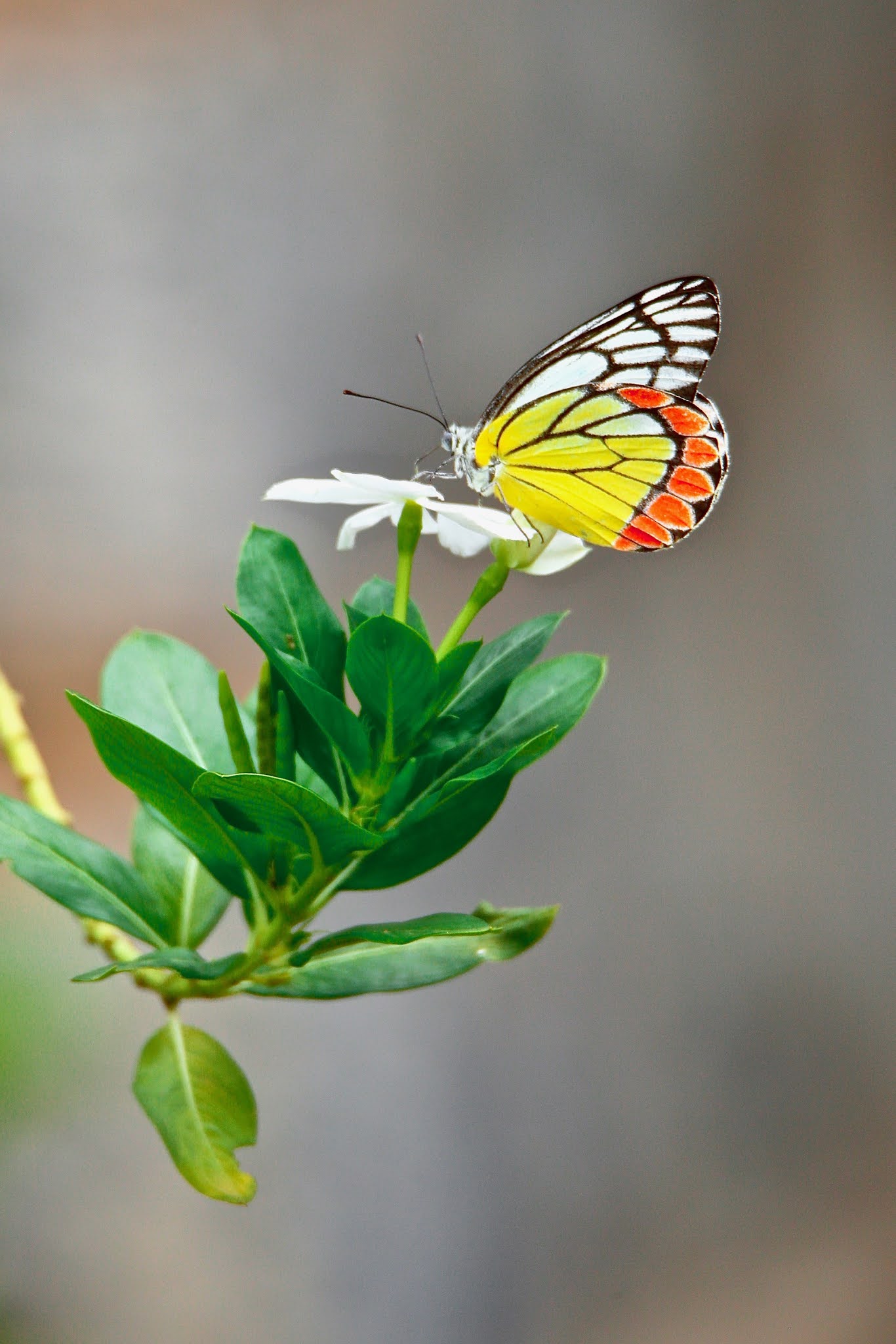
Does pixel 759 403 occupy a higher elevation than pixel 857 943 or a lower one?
higher

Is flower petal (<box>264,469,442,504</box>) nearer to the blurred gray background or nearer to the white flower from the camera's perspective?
the white flower

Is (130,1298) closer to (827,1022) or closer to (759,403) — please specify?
(827,1022)

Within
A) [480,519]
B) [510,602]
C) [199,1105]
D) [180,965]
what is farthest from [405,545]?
[510,602]

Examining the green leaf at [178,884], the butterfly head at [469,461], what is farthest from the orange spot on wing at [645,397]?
the green leaf at [178,884]

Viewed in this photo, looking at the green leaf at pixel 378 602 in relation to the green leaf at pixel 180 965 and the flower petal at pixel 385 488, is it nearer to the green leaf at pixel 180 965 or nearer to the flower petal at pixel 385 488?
the flower petal at pixel 385 488

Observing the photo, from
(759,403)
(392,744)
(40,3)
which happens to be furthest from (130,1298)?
(40,3)

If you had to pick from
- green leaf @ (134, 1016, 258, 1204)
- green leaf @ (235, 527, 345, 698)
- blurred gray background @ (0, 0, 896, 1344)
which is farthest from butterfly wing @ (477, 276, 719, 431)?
blurred gray background @ (0, 0, 896, 1344)
